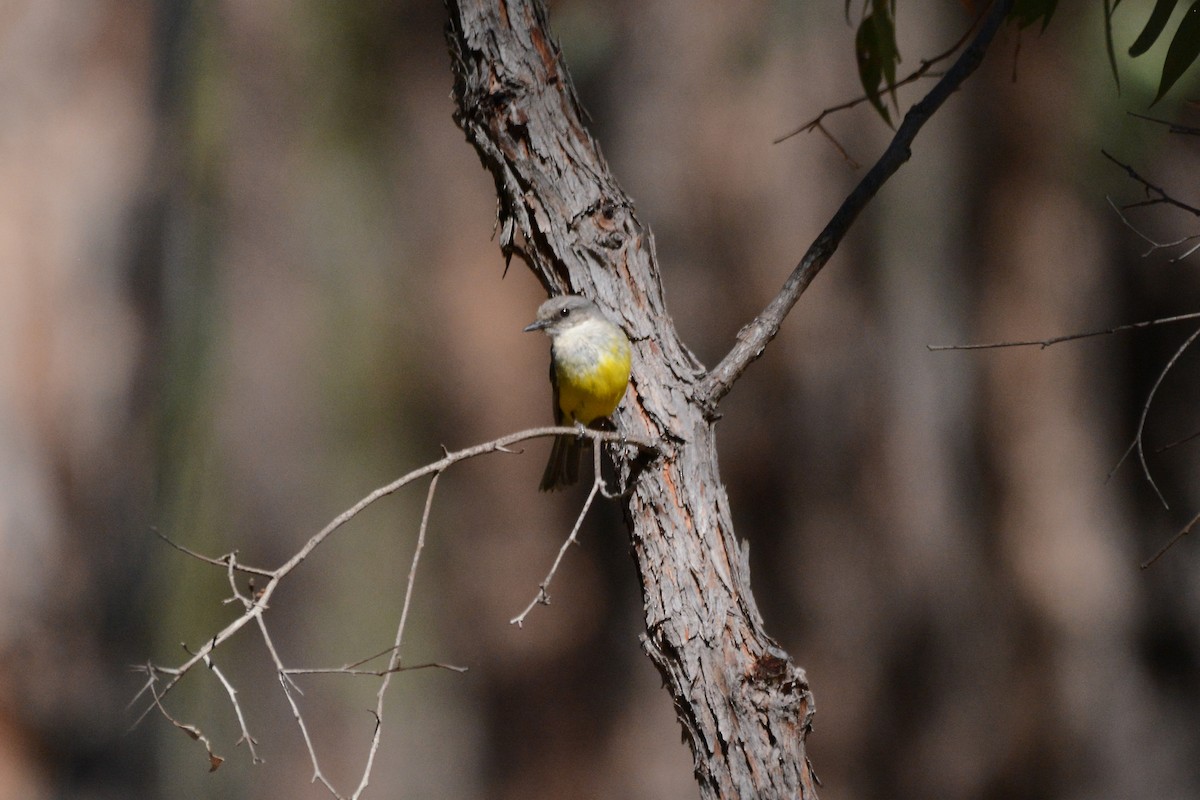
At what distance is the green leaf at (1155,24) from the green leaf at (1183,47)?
4 centimetres

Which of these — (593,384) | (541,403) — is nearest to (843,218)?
(593,384)

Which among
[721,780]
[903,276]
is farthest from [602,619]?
[721,780]

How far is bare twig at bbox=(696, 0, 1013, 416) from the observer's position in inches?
75.6

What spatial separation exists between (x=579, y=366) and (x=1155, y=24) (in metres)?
1.39

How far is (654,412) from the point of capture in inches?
77.2

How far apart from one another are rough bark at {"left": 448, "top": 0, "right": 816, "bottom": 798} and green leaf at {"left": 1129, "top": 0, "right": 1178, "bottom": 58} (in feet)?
3.59

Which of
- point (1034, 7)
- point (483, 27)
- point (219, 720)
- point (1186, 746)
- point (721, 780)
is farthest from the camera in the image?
point (219, 720)

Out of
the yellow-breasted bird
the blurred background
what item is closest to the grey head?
the yellow-breasted bird

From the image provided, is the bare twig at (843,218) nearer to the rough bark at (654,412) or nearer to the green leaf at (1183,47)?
the rough bark at (654,412)

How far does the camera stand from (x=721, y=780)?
180cm

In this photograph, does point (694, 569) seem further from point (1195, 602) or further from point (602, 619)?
point (1195, 602)

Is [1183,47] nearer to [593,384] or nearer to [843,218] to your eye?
[843,218]

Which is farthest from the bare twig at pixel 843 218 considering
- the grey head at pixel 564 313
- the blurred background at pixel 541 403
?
the blurred background at pixel 541 403

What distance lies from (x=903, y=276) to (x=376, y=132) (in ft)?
7.30
